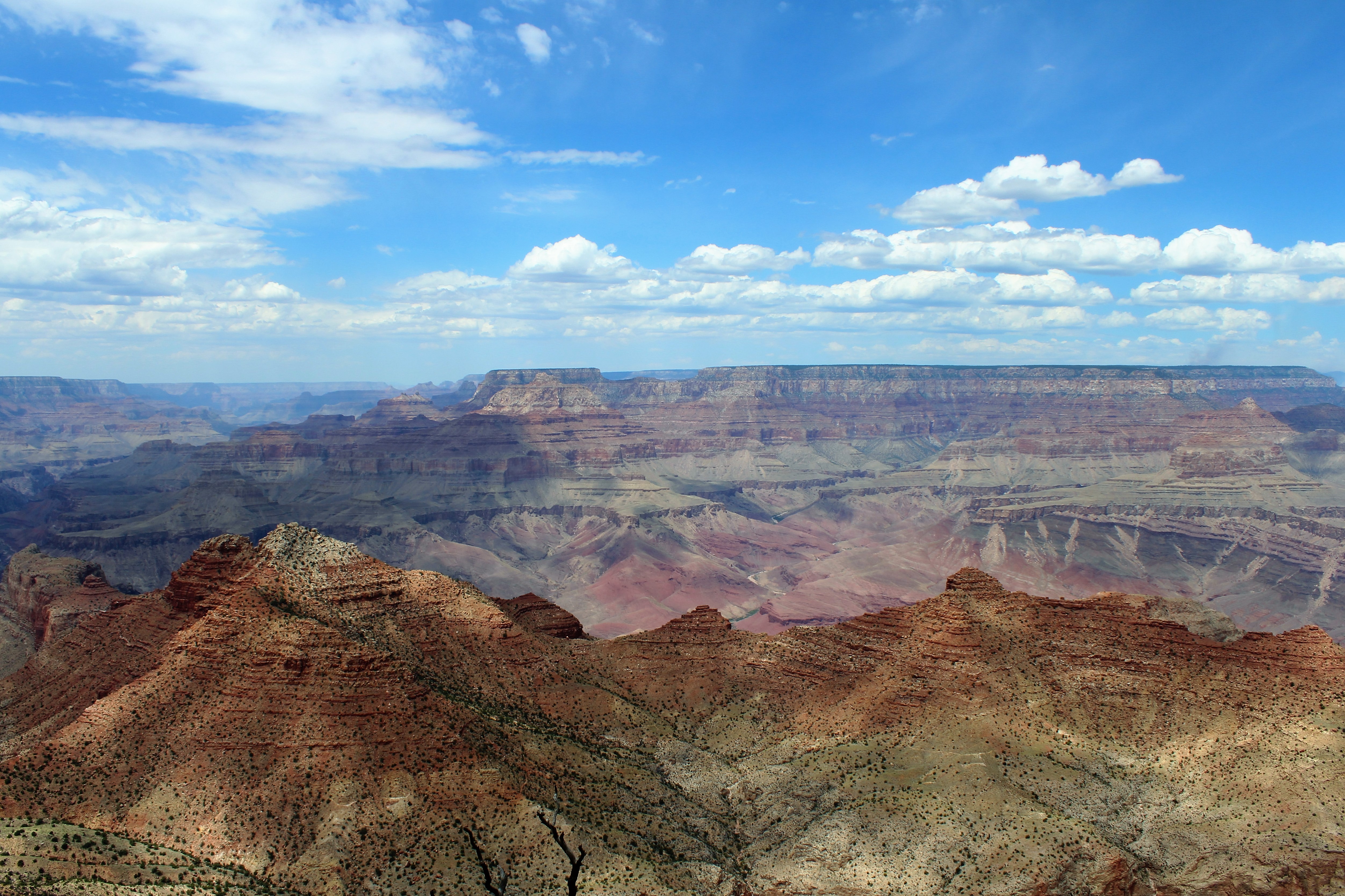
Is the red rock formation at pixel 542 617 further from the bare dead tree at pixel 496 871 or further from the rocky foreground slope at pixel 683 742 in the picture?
the bare dead tree at pixel 496 871

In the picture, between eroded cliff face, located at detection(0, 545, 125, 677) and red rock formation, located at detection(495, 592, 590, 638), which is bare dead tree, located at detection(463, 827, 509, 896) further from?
eroded cliff face, located at detection(0, 545, 125, 677)

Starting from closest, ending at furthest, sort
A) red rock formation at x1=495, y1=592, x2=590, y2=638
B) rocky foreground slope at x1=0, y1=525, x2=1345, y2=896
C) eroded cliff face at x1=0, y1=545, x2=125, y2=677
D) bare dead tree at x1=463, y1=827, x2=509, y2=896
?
bare dead tree at x1=463, y1=827, x2=509, y2=896 → rocky foreground slope at x1=0, y1=525, x2=1345, y2=896 → red rock formation at x1=495, y1=592, x2=590, y2=638 → eroded cliff face at x1=0, y1=545, x2=125, y2=677

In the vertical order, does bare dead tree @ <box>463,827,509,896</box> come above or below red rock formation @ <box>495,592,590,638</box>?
below

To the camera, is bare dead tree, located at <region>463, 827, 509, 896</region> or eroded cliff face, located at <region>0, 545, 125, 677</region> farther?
eroded cliff face, located at <region>0, 545, 125, 677</region>

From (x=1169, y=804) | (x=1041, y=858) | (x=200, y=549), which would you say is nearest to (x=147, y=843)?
(x=200, y=549)

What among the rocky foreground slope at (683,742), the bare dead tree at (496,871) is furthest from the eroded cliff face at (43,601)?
the bare dead tree at (496,871)

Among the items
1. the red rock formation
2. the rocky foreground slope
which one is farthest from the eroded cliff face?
the red rock formation

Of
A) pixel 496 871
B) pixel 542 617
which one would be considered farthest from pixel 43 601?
pixel 496 871

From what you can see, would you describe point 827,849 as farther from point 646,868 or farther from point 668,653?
point 668,653

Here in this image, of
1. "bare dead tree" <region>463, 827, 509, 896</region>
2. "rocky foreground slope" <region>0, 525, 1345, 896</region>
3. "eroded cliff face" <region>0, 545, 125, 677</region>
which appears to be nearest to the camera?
"bare dead tree" <region>463, 827, 509, 896</region>
